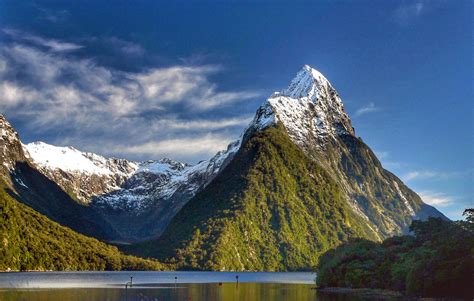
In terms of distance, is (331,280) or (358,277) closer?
(358,277)

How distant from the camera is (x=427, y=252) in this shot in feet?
452

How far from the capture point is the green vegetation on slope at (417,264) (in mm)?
120438

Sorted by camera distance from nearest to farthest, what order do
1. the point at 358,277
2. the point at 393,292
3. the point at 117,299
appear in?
the point at 117,299, the point at 393,292, the point at 358,277

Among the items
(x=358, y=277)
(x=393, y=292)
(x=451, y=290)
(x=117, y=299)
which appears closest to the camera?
(x=451, y=290)

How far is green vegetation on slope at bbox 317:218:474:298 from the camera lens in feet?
395

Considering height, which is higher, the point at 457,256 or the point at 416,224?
the point at 416,224

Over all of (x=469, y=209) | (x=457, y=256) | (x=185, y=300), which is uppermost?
(x=469, y=209)

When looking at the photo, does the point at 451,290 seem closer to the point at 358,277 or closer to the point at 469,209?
the point at 469,209

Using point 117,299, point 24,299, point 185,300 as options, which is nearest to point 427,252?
point 185,300

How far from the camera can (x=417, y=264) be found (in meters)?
134

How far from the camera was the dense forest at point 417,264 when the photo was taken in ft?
395

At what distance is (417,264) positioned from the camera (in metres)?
134

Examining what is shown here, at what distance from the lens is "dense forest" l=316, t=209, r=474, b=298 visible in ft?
395

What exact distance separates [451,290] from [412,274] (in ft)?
47.9
